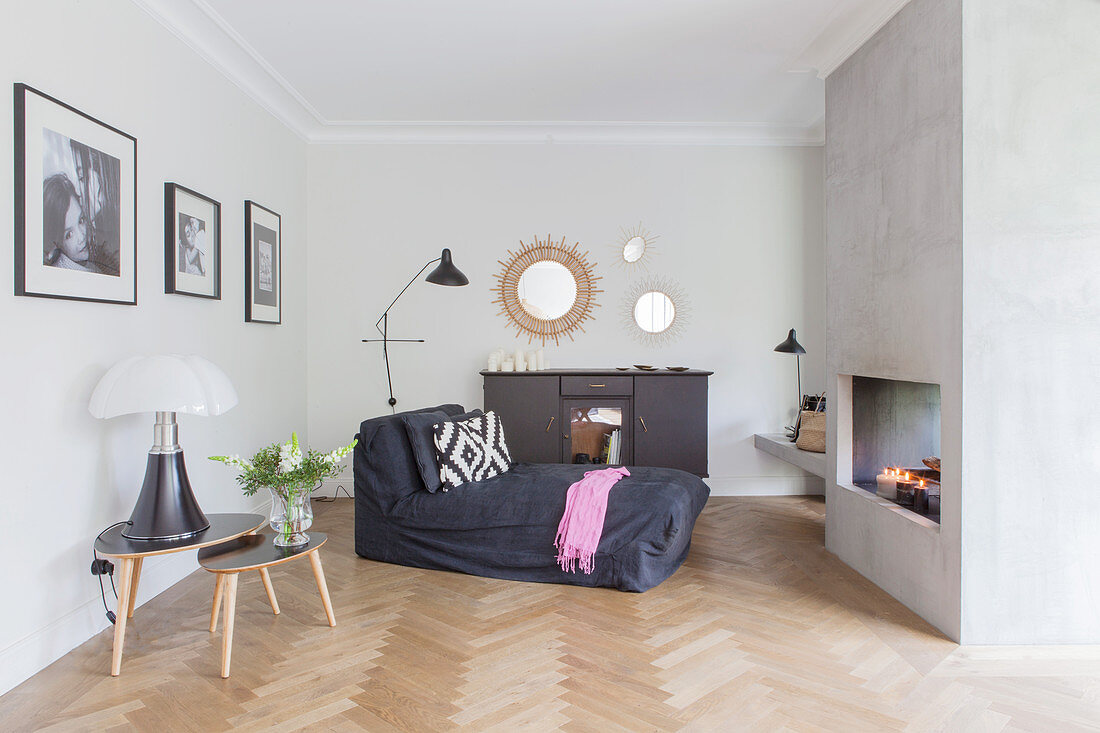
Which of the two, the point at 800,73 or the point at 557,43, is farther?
the point at 800,73

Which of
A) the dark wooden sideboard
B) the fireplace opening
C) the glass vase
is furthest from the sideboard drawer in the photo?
the glass vase

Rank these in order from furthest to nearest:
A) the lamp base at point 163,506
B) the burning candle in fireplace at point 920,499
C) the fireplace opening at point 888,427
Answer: the fireplace opening at point 888,427 → the burning candle in fireplace at point 920,499 → the lamp base at point 163,506

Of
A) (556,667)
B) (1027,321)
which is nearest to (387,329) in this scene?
(556,667)

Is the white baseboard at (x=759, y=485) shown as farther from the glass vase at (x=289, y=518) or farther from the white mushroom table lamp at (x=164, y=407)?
the white mushroom table lamp at (x=164, y=407)

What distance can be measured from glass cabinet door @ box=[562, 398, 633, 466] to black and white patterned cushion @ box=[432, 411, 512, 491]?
985 mm

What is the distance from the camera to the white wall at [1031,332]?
251 cm

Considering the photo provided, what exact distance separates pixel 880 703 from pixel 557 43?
134 inches

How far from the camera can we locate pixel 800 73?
160 inches

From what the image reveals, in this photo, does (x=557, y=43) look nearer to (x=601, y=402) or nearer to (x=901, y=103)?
(x=901, y=103)

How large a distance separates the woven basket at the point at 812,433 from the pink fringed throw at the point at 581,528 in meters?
1.82

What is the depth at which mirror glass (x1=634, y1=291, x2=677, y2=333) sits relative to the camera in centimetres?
518

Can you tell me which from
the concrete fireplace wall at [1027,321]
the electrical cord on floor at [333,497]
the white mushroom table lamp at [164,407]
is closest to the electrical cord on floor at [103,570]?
the white mushroom table lamp at [164,407]

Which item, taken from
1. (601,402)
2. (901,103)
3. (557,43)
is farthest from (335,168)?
(901,103)

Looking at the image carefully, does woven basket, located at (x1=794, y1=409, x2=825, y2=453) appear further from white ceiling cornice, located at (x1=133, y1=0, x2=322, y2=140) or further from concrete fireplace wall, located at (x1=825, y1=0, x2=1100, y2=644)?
white ceiling cornice, located at (x1=133, y1=0, x2=322, y2=140)
